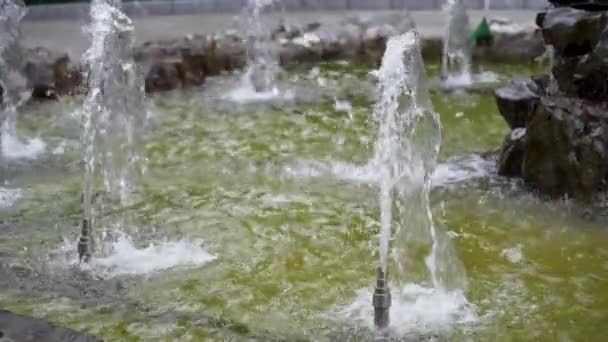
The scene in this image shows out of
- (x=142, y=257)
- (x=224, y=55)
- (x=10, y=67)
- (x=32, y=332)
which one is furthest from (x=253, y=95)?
(x=32, y=332)

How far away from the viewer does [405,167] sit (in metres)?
5.91

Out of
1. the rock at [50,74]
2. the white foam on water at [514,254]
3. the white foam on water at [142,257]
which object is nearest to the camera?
the white foam on water at [142,257]

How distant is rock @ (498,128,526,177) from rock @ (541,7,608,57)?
684 millimetres

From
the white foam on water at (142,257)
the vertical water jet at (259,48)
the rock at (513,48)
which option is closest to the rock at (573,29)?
the white foam on water at (142,257)

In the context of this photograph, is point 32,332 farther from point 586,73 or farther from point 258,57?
point 258,57

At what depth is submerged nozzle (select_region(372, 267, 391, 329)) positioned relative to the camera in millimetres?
4238

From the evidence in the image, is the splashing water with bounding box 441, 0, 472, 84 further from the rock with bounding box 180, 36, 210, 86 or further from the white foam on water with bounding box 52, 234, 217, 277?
the white foam on water with bounding box 52, 234, 217, 277

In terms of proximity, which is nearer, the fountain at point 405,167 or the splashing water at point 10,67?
the fountain at point 405,167

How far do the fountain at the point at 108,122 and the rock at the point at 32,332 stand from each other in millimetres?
1388

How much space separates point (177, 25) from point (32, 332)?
9.98 m

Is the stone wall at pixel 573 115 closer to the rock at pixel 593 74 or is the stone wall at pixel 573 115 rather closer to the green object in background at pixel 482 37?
the rock at pixel 593 74

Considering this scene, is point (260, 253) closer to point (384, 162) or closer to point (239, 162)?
point (384, 162)

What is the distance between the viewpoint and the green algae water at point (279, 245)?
4512 millimetres

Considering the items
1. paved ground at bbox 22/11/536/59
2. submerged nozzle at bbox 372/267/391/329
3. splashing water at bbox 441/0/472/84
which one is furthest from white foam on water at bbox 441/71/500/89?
submerged nozzle at bbox 372/267/391/329
